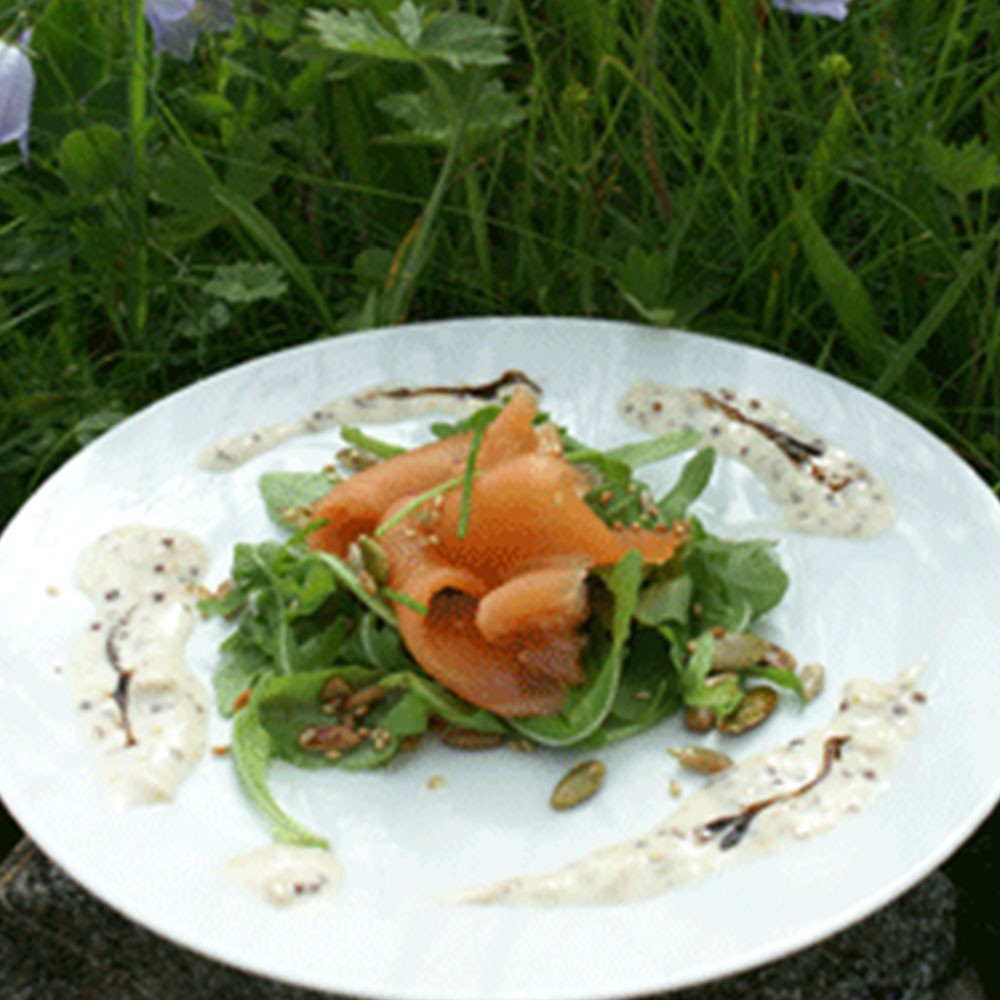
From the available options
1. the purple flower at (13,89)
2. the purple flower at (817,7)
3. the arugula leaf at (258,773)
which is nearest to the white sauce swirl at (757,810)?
the arugula leaf at (258,773)

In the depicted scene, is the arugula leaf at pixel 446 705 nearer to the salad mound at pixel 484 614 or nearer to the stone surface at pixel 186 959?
the salad mound at pixel 484 614

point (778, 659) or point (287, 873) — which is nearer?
point (287, 873)

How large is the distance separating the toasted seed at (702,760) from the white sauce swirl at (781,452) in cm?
48

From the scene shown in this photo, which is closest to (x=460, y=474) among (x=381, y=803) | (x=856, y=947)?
(x=381, y=803)

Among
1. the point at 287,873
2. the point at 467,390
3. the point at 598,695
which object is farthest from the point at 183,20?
the point at 287,873

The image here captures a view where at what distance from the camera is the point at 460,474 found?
1.99m

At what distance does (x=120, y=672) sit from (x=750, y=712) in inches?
32.5

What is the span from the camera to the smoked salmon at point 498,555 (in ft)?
5.88

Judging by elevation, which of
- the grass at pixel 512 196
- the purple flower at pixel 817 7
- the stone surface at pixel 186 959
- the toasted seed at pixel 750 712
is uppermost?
the purple flower at pixel 817 7

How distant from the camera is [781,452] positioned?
226 cm

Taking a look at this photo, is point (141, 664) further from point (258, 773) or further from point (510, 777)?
point (510, 777)

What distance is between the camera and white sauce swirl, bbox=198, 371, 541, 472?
237 centimetres

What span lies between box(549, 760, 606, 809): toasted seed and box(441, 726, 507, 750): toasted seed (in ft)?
0.33

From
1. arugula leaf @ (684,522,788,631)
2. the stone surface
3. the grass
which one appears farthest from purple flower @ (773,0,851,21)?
the stone surface
